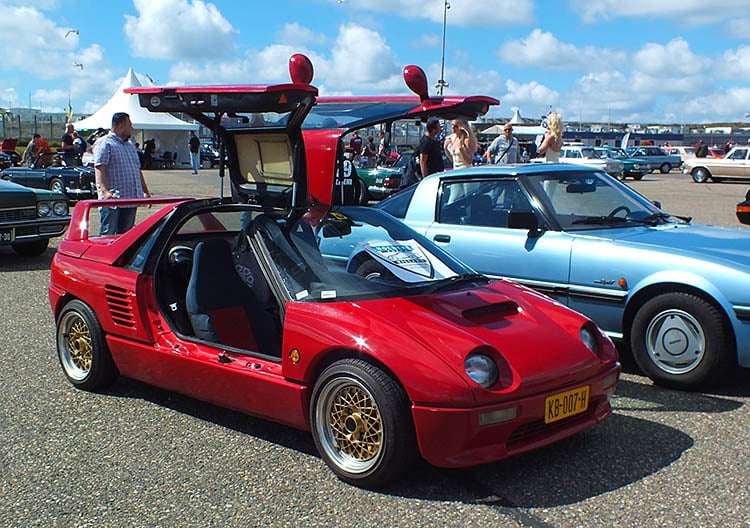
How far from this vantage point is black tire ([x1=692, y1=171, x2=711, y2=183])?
100 feet

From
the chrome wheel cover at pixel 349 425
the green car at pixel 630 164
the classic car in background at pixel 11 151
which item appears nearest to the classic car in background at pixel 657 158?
the green car at pixel 630 164

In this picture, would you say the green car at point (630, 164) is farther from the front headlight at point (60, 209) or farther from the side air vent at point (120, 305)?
the side air vent at point (120, 305)

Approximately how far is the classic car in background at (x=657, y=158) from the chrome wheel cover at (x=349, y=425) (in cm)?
3678

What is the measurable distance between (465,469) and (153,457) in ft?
4.89

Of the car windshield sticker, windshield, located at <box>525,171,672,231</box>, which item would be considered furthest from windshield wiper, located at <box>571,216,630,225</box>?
the car windshield sticker

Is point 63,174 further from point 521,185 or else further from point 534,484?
point 534,484

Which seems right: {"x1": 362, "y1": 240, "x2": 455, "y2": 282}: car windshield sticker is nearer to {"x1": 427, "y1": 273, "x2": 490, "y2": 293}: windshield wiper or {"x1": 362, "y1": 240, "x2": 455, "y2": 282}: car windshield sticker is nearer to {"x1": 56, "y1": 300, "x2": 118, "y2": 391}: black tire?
{"x1": 427, "y1": 273, "x2": 490, "y2": 293}: windshield wiper

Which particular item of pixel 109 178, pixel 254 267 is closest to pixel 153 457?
pixel 254 267

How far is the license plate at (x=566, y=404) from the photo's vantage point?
325 centimetres

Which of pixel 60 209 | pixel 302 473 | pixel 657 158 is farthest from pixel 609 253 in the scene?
pixel 657 158

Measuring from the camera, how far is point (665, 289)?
185 inches

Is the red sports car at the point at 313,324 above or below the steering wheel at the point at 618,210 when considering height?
below

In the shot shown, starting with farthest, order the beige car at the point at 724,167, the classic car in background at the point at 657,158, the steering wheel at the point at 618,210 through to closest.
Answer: the classic car in background at the point at 657,158, the beige car at the point at 724,167, the steering wheel at the point at 618,210

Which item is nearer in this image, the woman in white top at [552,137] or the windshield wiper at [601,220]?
the windshield wiper at [601,220]
